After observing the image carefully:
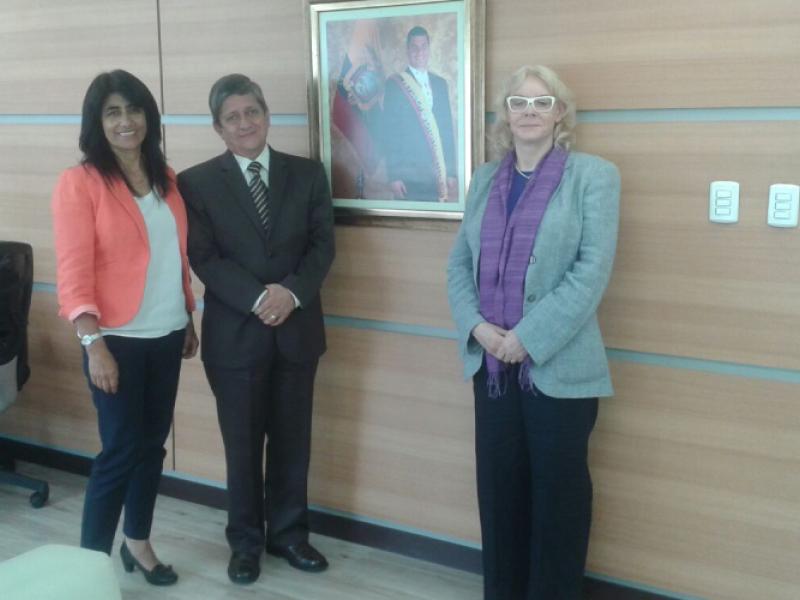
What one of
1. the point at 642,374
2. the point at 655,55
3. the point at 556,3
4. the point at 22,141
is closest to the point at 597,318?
the point at 642,374

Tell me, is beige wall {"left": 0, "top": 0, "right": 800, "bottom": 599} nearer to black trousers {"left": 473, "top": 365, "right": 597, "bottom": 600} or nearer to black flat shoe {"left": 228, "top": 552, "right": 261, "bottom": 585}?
black trousers {"left": 473, "top": 365, "right": 597, "bottom": 600}

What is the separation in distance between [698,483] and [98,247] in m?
1.79

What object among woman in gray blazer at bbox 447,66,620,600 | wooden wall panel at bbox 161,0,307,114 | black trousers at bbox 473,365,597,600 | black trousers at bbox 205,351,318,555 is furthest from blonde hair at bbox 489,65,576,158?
black trousers at bbox 205,351,318,555

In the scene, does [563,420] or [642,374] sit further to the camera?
[642,374]

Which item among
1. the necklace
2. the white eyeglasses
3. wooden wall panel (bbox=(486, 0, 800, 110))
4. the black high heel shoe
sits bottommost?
the black high heel shoe

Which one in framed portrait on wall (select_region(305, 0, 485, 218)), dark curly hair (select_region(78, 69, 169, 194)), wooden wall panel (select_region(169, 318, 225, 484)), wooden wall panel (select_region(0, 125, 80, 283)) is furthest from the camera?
wooden wall panel (select_region(0, 125, 80, 283))

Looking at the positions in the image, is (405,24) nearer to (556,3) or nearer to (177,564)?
(556,3)

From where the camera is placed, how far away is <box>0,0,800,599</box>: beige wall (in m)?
2.26

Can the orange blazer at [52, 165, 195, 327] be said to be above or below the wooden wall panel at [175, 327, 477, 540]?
above

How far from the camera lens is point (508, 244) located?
7.44 ft

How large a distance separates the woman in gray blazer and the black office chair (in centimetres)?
174

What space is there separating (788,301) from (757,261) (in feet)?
0.42

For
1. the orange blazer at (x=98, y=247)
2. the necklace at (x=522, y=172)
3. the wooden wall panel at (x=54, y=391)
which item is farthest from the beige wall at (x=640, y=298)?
the wooden wall panel at (x=54, y=391)

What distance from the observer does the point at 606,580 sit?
2633 mm
